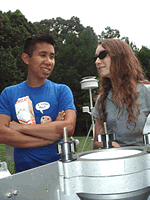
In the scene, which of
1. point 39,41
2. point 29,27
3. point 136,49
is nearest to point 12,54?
point 29,27

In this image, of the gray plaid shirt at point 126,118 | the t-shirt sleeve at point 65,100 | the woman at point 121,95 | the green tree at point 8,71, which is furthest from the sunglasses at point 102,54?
the green tree at point 8,71

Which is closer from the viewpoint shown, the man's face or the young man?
the young man

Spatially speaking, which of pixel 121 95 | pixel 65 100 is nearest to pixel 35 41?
pixel 65 100

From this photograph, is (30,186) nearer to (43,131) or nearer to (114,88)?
(114,88)

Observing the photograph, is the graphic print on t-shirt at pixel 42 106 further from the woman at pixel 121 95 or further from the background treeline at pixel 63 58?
the background treeline at pixel 63 58

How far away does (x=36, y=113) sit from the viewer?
1.52 m

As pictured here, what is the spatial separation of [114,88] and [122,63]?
0.18m

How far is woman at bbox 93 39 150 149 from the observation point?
3.36ft

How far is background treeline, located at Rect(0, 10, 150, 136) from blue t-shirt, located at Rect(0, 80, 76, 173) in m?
15.1

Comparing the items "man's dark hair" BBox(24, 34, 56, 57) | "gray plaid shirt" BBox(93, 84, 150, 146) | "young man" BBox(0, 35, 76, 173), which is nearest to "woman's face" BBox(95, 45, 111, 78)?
"gray plaid shirt" BBox(93, 84, 150, 146)

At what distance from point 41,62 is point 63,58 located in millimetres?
20075

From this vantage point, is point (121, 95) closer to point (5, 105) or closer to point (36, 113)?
point (36, 113)

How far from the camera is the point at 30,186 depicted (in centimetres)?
55

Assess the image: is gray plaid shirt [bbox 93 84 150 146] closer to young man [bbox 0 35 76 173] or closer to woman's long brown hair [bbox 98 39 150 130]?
woman's long brown hair [bbox 98 39 150 130]
